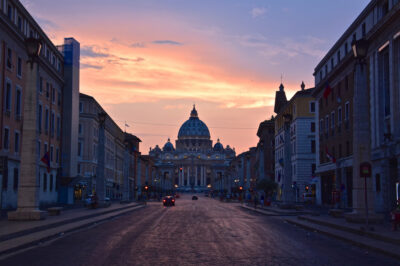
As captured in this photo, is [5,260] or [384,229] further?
[384,229]

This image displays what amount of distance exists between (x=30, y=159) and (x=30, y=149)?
56 cm

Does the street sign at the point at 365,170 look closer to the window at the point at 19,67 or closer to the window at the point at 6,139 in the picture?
the window at the point at 6,139

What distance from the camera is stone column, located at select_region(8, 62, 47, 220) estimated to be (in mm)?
30172

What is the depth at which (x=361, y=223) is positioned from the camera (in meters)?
26.9

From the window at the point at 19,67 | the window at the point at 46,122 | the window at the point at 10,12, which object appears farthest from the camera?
the window at the point at 46,122

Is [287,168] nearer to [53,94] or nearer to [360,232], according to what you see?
[53,94]

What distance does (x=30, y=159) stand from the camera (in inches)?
1196

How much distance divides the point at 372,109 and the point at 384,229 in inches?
846

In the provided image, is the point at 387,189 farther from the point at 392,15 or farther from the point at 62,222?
the point at 62,222

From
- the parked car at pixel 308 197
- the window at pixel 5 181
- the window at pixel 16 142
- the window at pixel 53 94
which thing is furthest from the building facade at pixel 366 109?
the window at pixel 53 94

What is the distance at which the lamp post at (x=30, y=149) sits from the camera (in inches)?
1182

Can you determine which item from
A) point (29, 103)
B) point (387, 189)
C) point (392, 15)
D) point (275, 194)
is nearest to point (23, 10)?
point (29, 103)

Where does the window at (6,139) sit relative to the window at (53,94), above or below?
below

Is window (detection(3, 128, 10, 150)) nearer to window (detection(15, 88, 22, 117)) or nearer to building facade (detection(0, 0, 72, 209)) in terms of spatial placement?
building facade (detection(0, 0, 72, 209))
